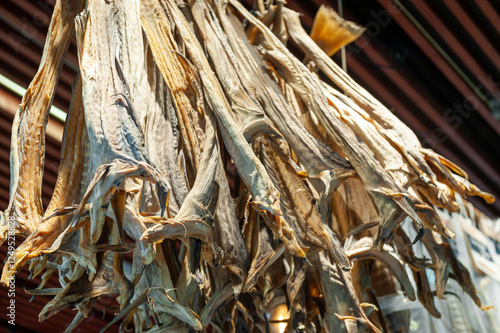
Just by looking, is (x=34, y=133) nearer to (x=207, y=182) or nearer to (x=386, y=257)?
(x=207, y=182)

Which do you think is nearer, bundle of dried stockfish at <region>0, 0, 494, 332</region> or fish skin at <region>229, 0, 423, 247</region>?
bundle of dried stockfish at <region>0, 0, 494, 332</region>

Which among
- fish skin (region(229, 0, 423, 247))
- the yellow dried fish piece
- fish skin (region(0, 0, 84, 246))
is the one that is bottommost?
fish skin (region(0, 0, 84, 246))

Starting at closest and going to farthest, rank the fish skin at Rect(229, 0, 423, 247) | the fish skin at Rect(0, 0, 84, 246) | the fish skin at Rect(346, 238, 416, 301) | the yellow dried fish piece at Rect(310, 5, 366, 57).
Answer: the fish skin at Rect(0, 0, 84, 246) → the fish skin at Rect(229, 0, 423, 247) → the fish skin at Rect(346, 238, 416, 301) → the yellow dried fish piece at Rect(310, 5, 366, 57)

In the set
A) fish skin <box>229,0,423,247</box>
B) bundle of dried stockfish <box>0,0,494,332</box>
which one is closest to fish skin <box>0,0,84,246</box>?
bundle of dried stockfish <box>0,0,494,332</box>

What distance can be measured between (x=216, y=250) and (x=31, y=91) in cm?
49

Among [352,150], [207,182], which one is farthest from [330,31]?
[207,182]

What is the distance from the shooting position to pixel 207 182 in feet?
3.33

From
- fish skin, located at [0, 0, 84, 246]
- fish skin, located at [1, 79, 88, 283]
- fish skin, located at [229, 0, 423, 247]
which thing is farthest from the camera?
fish skin, located at [229, 0, 423, 247]

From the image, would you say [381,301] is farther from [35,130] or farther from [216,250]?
[35,130]

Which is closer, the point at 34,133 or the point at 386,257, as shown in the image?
the point at 34,133

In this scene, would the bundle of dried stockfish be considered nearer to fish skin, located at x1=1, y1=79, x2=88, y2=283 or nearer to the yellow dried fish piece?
fish skin, located at x1=1, y1=79, x2=88, y2=283

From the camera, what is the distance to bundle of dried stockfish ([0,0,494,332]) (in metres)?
0.91

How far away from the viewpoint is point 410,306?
5.29ft

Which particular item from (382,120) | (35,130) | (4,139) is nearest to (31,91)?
(35,130)
